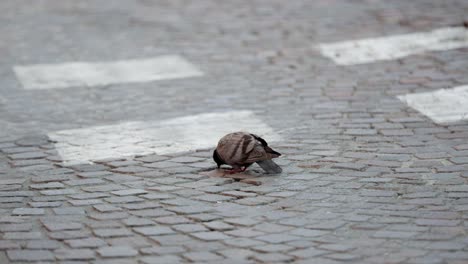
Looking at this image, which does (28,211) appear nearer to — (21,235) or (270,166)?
(21,235)

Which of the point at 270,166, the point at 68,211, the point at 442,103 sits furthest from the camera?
the point at 442,103

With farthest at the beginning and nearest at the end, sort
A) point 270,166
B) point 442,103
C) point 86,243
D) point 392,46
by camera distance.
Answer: point 392,46 → point 442,103 → point 270,166 → point 86,243

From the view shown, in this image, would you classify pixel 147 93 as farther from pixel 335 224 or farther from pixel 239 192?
pixel 335 224

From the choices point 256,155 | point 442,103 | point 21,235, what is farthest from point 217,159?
point 442,103

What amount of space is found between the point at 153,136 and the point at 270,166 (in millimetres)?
1501

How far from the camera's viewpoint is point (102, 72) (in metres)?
9.81

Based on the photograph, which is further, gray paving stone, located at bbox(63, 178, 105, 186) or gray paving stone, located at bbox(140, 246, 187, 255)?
gray paving stone, located at bbox(63, 178, 105, 186)

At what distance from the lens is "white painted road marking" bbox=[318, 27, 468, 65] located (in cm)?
991

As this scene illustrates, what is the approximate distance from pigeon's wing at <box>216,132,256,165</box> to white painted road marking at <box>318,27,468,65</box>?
12.0 feet

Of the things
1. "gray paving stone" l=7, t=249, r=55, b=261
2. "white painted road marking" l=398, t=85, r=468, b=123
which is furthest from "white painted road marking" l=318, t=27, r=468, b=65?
"gray paving stone" l=7, t=249, r=55, b=261

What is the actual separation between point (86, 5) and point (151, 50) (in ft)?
11.6

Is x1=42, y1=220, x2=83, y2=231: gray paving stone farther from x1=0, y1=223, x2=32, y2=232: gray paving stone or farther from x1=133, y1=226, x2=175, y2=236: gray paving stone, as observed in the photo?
x1=133, y1=226, x2=175, y2=236: gray paving stone

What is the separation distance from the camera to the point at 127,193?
6.17 m

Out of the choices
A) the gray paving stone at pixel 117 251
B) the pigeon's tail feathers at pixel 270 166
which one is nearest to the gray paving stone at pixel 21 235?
the gray paving stone at pixel 117 251
